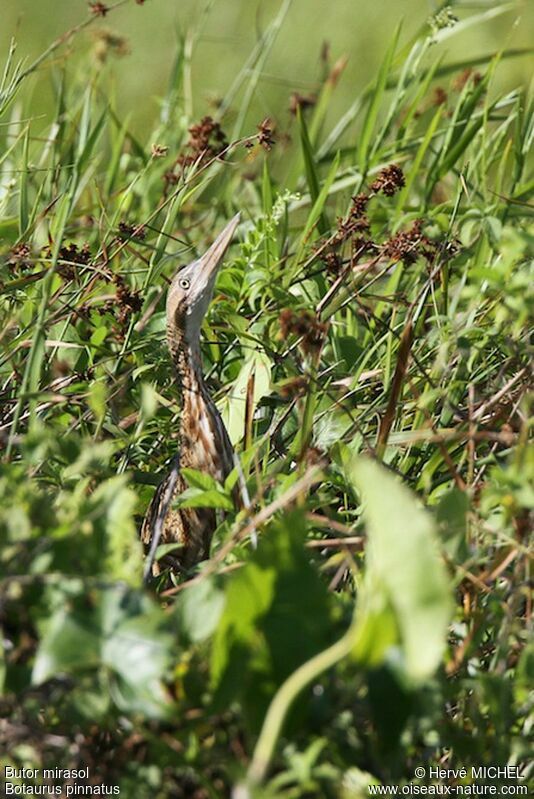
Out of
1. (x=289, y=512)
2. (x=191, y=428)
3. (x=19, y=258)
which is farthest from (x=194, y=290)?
(x=289, y=512)

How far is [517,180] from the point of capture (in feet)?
10.7

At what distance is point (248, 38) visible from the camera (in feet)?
20.8

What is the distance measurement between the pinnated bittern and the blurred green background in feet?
9.50

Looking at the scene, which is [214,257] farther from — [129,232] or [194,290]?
[129,232]

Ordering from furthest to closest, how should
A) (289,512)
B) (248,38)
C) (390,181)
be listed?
(248,38) < (390,181) < (289,512)

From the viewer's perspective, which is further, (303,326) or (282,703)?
(303,326)

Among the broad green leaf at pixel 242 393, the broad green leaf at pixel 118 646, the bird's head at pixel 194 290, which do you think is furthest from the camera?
the bird's head at pixel 194 290

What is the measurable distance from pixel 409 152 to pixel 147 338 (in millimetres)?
1108

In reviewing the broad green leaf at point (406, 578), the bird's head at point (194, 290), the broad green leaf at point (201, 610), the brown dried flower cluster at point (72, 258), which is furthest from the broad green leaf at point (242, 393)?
the broad green leaf at point (406, 578)

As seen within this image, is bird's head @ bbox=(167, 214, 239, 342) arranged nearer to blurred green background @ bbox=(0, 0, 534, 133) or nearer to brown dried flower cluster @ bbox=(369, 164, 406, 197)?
brown dried flower cluster @ bbox=(369, 164, 406, 197)

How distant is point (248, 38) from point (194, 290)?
144 inches

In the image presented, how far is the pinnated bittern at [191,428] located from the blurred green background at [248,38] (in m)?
2.89

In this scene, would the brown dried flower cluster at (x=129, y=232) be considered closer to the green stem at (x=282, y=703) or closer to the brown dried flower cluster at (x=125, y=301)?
the brown dried flower cluster at (x=125, y=301)

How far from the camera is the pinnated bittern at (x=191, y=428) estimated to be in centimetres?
277
